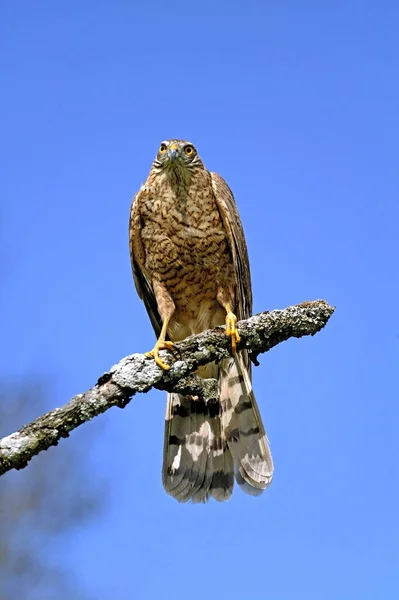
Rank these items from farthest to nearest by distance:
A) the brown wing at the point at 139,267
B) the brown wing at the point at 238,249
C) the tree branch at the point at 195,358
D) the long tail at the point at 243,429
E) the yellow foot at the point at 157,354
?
the brown wing at the point at 139,267, the brown wing at the point at 238,249, the long tail at the point at 243,429, the yellow foot at the point at 157,354, the tree branch at the point at 195,358

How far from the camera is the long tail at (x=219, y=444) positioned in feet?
16.9

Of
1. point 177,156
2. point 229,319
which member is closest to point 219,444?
point 229,319

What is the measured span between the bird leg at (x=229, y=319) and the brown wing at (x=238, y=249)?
113 millimetres

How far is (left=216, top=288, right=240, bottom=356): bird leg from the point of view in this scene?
13.8 ft

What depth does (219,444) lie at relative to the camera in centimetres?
532

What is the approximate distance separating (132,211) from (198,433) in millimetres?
1660

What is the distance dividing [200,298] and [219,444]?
103 cm

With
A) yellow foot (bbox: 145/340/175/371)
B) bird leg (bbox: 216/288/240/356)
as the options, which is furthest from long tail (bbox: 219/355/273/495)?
yellow foot (bbox: 145/340/175/371)

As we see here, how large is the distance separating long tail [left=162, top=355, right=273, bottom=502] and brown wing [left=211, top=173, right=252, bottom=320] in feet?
1.26

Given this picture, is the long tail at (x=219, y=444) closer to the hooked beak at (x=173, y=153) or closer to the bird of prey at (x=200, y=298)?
the bird of prey at (x=200, y=298)

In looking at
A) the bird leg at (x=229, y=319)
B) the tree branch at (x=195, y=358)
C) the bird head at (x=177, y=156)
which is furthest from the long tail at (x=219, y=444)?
the bird head at (x=177, y=156)

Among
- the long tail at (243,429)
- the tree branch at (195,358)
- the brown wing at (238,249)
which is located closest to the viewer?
the tree branch at (195,358)

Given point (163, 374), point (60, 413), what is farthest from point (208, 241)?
point (60, 413)

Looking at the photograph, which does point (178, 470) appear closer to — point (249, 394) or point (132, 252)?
point (249, 394)
